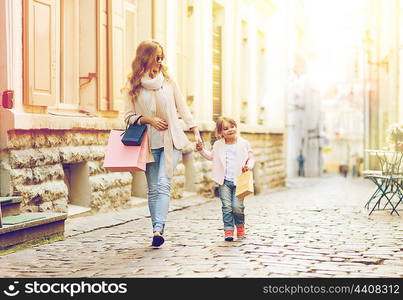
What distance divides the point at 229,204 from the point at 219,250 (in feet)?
2.96

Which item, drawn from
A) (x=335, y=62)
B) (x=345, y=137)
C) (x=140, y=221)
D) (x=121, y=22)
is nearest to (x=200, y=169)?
(x=121, y=22)

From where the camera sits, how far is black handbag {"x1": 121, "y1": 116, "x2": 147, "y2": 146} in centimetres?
→ 700

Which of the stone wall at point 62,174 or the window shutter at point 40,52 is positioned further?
the window shutter at point 40,52

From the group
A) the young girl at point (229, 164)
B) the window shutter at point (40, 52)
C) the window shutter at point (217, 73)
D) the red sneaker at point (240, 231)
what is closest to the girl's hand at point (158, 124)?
the young girl at point (229, 164)

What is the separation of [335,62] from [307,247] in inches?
2407

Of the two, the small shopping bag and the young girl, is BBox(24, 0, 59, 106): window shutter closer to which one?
the young girl

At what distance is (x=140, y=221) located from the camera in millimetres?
9820

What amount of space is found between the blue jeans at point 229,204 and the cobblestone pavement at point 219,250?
0.75 feet

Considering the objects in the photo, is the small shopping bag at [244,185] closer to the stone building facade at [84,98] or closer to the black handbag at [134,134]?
the black handbag at [134,134]

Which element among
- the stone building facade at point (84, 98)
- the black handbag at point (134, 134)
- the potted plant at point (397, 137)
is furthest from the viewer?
the potted plant at point (397, 137)

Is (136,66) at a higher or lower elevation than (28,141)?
higher

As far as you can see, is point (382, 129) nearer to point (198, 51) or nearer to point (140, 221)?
point (198, 51)

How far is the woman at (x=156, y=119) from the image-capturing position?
712 cm

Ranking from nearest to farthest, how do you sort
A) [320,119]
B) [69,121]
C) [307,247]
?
1. [307,247]
2. [69,121]
3. [320,119]
